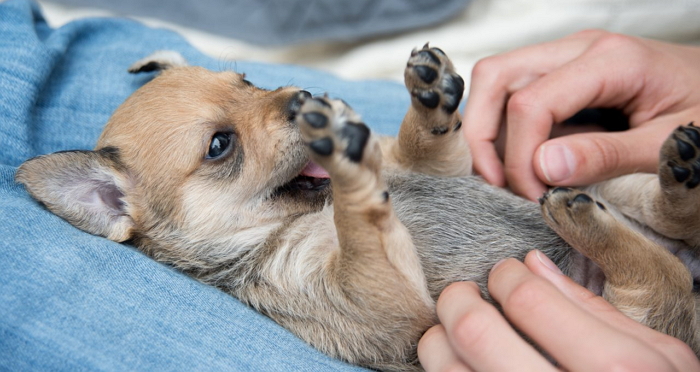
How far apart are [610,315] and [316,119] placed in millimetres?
1220

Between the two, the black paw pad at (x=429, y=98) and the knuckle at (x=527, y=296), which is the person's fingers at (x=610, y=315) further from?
the black paw pad at (x=429, y=98)

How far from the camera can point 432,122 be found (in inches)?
90.3

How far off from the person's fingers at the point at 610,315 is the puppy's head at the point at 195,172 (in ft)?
3.19

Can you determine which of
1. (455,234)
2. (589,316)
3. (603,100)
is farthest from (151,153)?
(603,100)

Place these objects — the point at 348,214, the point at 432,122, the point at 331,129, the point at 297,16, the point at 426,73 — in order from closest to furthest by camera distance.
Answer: the point at 331,129 → the point at 348,214 → the point at 426,73 → the point at 432,122 → the point at 297,16

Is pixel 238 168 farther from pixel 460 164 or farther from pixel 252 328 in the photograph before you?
pixel 460 164

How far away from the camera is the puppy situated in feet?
6.46

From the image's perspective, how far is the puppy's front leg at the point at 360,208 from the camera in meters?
1.73

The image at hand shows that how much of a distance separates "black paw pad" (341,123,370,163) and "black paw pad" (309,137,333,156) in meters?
0.06

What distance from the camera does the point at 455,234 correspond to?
7.50 feet

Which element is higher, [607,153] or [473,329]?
[607,153]

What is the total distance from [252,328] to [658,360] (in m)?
1.32

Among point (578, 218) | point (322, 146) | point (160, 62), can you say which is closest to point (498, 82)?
point (578, 218)

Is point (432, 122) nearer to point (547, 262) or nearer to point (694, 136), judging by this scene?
point (547, 262)
